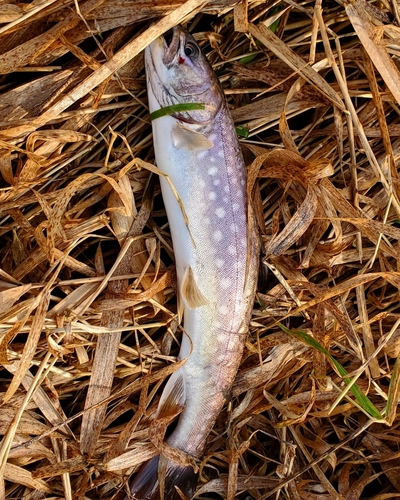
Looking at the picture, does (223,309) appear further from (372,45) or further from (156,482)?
(372,45)

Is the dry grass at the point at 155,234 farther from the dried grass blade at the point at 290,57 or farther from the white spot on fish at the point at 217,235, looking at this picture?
the white spot on fish at the point at 217,235

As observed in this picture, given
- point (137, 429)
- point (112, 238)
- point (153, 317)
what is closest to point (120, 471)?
point (137, 429)

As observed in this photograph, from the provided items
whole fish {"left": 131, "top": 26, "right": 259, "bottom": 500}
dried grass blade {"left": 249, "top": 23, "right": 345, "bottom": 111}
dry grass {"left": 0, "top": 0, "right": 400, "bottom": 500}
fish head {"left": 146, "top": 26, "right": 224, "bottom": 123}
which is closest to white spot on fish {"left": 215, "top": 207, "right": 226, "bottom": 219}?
whole fish {"left": 131, "top": 26, "right": 259, "bottom": 500}

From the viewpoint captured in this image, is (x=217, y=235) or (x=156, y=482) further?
(x=156, y=482)

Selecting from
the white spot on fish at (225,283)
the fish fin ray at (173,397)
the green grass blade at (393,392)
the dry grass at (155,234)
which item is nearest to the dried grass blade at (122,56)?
the dry grass at (155,234)

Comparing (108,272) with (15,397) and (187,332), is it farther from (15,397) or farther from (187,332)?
(15,397)

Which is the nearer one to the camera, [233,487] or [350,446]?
[233,487]

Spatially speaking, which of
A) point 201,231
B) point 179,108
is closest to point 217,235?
point 201,231
